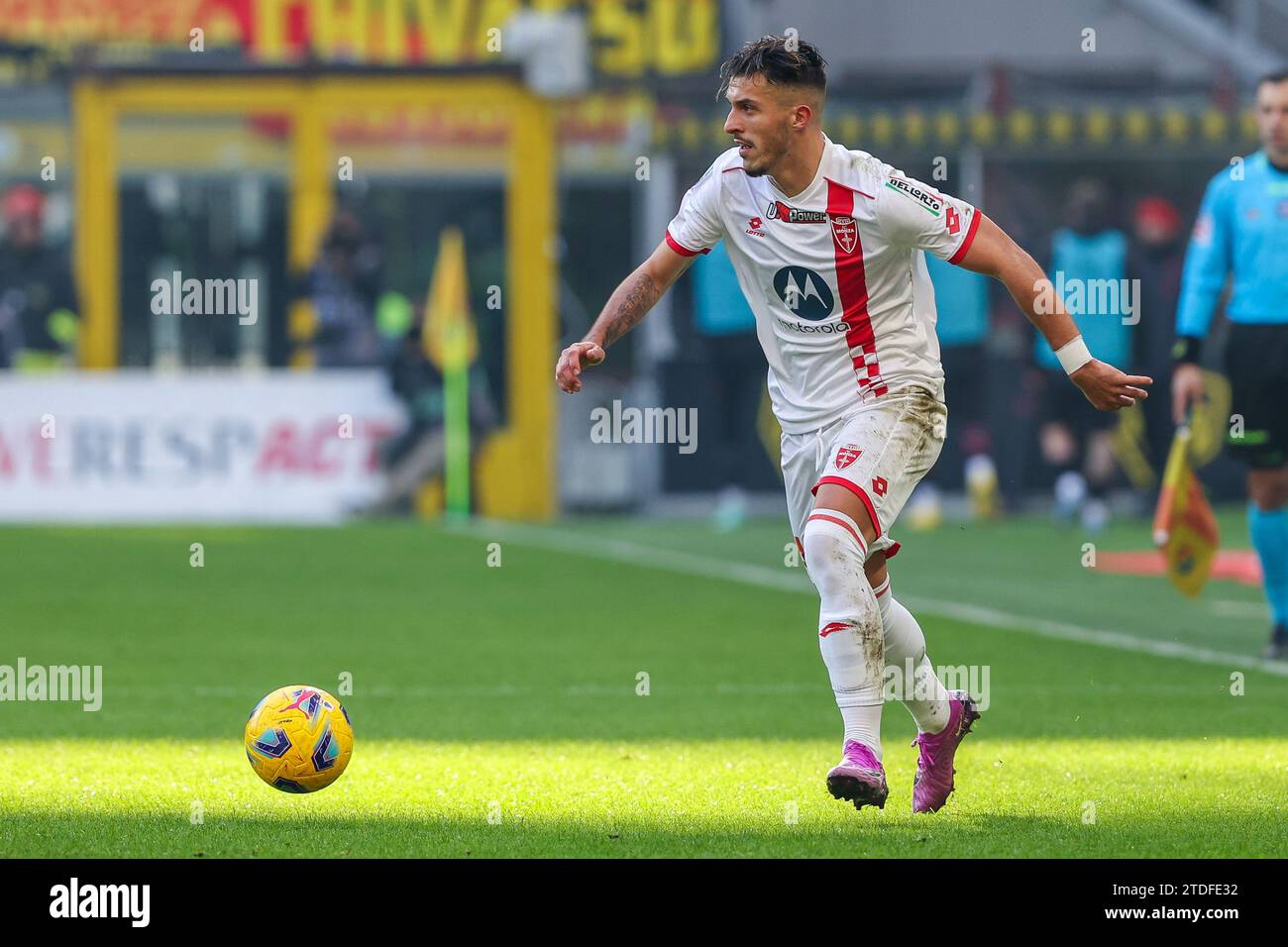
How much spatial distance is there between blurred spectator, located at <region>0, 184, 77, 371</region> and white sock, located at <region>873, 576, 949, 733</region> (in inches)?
657

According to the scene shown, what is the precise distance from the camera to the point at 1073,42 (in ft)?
87.0

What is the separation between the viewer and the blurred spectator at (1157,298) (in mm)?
20891

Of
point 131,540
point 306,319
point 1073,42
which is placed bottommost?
point 131,540

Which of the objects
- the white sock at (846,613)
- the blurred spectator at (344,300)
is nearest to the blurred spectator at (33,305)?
the blurred spectator at (344,300)

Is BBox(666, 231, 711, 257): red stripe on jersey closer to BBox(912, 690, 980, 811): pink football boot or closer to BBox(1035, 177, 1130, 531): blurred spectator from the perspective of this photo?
BBox(912, 690, 980, 811): pink football boot

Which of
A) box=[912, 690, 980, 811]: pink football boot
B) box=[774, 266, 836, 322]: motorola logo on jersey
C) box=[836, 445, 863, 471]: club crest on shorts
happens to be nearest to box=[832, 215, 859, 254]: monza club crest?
box=[774, 266, 836, 322]: motorola logo on jersey

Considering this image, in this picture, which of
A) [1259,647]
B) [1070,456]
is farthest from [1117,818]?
[1070,456]

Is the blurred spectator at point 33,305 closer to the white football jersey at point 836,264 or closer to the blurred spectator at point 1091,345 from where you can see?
the blurred spectator at point 1091,345

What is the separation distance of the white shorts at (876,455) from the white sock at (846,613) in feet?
0.43

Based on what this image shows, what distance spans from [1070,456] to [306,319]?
702 centimetres

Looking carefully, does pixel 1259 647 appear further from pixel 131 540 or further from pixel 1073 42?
pixel 1073 42

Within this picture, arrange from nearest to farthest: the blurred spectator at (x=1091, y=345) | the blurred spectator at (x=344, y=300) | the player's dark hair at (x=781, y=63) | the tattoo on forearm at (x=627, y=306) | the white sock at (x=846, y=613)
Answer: the white sock at (x=846, y=613) → the player's dark hair at (x=781, y=63) → the tattoo on forearm at (x=627, y=306) → the blurred spectator at (x=1091, y=345) → the blurred spectator at (x=344, y=300)

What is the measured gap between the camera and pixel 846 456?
6.37 metres

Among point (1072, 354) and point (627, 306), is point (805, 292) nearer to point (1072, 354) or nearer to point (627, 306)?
point (627, 306)
